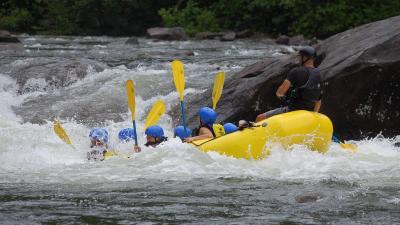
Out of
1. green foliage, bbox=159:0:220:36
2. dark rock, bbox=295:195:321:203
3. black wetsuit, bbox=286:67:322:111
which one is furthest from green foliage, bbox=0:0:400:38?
dark rock, bbox=295:195:321:203

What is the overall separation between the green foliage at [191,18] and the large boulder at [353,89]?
54.0 feet

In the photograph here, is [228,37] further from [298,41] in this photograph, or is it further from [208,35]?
[298,41]

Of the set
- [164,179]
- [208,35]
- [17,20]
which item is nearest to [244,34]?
[208,35]

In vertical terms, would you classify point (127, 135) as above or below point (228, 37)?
below

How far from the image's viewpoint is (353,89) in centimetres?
913

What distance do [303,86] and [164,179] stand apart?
6.53 ft

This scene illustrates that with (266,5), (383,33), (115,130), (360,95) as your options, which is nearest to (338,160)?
(360,95)

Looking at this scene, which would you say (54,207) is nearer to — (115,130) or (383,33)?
(115,130)

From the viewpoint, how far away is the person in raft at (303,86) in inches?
300

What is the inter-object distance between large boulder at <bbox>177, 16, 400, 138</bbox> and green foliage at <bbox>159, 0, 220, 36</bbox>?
16447 millimetres

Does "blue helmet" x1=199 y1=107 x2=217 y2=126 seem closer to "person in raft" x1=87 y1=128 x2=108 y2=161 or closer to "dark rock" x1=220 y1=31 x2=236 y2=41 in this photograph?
"person in raft" x1=87 y1=128 x2=108 y2=161

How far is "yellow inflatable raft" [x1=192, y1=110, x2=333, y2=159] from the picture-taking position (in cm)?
727

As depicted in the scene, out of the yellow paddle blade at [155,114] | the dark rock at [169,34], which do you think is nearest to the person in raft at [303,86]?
the yellow paddle blade at [155,114]

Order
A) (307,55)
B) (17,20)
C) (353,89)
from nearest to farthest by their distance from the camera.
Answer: (307,55) < (353,89) < (17,20)
